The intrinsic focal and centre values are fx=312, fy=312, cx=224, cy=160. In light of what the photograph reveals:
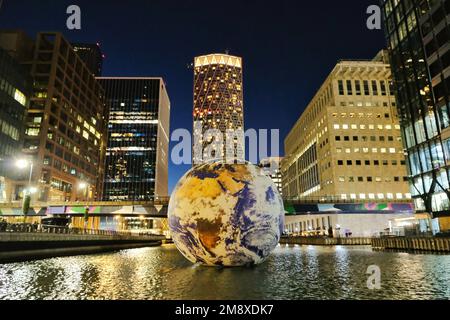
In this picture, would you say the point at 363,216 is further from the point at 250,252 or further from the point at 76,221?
the point at 76,221

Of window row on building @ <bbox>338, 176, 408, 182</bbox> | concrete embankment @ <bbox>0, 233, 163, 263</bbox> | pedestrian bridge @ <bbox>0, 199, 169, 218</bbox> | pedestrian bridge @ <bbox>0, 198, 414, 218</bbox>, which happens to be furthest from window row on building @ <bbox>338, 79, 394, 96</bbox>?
concrete embankment @ <bbox>0, 233, 163, 263</bbox>

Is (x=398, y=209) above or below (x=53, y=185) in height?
below

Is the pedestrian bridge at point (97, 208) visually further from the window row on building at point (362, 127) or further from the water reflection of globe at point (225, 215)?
the window row on building at point (362, 127)

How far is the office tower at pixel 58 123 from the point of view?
273 feet

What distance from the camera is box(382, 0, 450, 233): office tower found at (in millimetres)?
41938

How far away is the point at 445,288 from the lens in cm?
740

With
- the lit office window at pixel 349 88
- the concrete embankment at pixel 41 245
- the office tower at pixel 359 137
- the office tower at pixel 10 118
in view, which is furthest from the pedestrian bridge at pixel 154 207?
the lit office window at pixel 349 88

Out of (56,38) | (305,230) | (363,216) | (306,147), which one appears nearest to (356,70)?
(306,147)

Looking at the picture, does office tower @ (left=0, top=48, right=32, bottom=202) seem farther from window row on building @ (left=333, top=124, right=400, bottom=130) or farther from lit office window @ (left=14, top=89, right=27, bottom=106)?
window row on building @ (left=333, top=124, right=400, bottom=130)

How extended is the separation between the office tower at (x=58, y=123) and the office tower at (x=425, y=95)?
71461 mm
